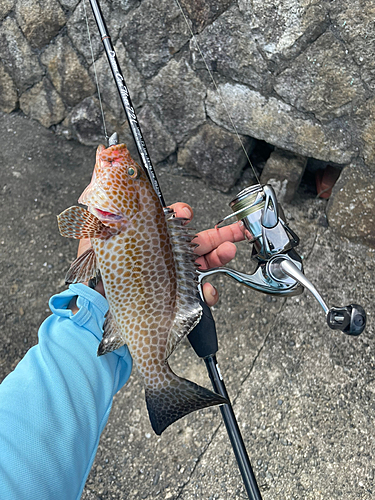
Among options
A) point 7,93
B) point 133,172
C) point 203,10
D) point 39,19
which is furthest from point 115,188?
point 7,93

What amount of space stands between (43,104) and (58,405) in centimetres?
295

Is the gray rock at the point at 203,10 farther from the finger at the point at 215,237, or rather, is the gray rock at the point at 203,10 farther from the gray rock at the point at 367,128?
the finger at the point at 215,237

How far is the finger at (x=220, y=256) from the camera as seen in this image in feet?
5.87

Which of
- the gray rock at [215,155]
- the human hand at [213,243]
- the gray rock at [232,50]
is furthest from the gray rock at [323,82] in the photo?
the human hand at [213,243]

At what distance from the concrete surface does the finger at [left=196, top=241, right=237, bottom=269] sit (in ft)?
2.79

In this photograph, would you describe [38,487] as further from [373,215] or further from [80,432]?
[373,215]

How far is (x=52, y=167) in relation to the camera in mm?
3406

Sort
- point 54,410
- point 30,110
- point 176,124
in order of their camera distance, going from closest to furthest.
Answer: point 54,410
point 176,124
point 30,110

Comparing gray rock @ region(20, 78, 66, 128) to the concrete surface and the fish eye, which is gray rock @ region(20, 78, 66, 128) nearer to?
the concrete surface

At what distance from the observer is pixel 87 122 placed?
11.3ft

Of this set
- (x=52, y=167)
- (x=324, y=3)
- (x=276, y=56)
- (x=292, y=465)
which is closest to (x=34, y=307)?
(x=52, y=167)

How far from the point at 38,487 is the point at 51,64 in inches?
123

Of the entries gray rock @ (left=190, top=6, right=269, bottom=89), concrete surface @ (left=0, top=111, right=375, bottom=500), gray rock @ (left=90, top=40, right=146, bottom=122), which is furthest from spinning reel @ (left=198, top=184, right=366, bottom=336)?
gray rock @ (left=90, top=40, right=146, bottom=122)

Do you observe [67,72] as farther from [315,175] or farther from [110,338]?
[110,338]
